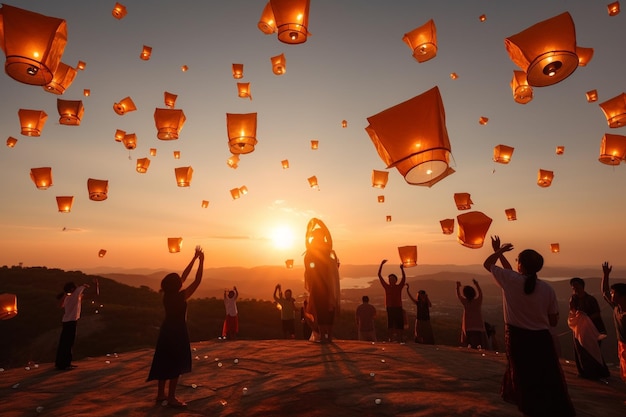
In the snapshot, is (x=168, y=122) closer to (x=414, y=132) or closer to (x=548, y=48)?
(x=414, y=132)

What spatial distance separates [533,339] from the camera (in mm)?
4547

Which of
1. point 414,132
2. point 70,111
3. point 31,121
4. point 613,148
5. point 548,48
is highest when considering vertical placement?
point 70,111

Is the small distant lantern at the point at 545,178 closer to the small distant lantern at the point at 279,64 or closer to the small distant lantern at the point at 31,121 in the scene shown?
the small distant lantern at the point at 279,64

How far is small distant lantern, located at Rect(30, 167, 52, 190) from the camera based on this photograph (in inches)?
431

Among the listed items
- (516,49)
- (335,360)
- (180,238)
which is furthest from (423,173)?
(180,238)

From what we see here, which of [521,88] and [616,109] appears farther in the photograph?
[521,88]

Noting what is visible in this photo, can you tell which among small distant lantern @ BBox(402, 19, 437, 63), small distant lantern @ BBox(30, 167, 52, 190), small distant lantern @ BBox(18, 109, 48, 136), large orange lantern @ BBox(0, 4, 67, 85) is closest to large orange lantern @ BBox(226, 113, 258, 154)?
large orange lantern @ BBox(0, 4, 67, 85)

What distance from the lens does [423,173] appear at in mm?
5871

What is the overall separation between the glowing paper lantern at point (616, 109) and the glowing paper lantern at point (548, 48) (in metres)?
4.96

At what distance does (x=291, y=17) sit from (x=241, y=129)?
3.03 metres

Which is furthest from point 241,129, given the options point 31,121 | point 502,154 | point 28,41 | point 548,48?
point 502,154

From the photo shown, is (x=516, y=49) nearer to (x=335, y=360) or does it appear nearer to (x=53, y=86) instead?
(x=335, y=360)

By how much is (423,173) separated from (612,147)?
25.2 ft

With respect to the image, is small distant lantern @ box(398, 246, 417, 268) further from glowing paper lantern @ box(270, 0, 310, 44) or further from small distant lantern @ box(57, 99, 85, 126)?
small distant lantern @ box(57, 99, 85, 126)
